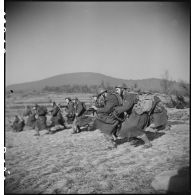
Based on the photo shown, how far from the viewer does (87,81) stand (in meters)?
5.05

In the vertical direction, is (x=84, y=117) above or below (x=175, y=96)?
below

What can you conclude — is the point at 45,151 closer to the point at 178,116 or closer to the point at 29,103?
the point at 29,103

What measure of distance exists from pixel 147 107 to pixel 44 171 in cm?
267

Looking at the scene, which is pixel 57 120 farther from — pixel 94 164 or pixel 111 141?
pixel 94 164

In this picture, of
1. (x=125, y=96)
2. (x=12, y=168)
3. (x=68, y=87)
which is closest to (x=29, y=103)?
(x=68, y=87)

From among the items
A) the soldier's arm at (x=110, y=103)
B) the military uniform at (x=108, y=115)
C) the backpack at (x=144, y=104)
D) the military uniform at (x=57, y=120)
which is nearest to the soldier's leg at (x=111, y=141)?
the military uniform at (x=108, y=115)

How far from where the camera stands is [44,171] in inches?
160

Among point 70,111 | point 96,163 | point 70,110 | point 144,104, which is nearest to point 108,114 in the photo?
point 144,104

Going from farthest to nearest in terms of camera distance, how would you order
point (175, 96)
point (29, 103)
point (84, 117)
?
point (84, 117) → point (29, 103) → point (175, 96)

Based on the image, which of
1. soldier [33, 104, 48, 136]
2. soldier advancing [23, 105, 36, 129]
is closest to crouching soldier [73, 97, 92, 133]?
soldier [33, 104, 48, 136]

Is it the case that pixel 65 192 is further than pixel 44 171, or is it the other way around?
pixel 44 171

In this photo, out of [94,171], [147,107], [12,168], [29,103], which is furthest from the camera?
[29,103]

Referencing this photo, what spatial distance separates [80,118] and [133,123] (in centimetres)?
312
